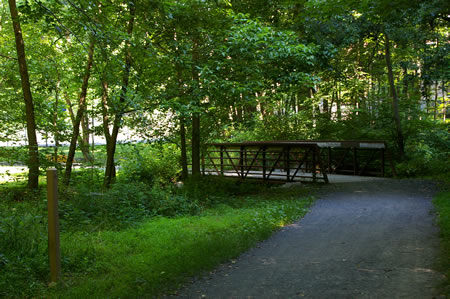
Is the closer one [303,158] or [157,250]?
[157,250]

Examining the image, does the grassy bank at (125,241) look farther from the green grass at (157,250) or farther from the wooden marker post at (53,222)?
the wooden marker post at (53,222)

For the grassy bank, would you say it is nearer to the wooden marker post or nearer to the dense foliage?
the dense foliage

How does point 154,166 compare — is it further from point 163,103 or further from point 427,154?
point 427,154

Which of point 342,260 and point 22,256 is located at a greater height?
point 22,256

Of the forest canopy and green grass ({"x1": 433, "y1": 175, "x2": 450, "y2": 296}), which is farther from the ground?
the forest canopy

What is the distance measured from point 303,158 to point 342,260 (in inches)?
328

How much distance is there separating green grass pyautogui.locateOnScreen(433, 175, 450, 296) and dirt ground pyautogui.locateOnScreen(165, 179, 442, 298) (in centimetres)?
10

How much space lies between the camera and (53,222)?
410cm

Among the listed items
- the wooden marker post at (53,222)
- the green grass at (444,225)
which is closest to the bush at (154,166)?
the green grass at (444,225)

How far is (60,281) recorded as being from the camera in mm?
4199

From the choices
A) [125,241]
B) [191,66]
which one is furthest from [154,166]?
[125,241]

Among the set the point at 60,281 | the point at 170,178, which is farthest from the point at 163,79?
the point at 60,281

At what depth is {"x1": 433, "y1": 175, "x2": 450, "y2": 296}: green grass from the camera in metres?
4.41

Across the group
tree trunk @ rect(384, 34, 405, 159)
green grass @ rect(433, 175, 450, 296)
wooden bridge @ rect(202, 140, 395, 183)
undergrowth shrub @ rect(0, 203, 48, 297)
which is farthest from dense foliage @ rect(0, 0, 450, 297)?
wooden bridge @ rect(202, 140, 395, 183)
